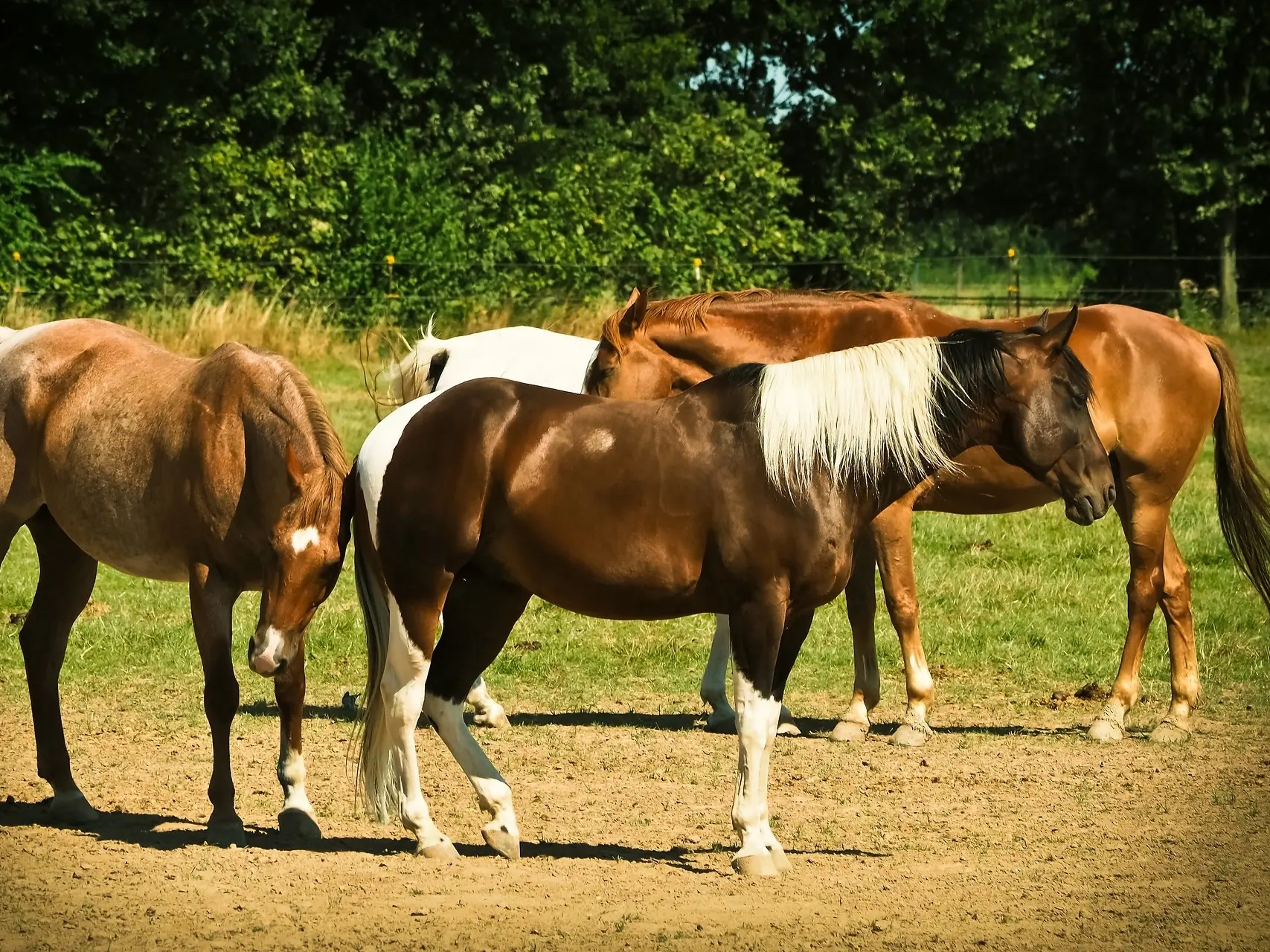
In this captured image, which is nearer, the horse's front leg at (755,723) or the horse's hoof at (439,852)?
the horse's front leg at (755,723)

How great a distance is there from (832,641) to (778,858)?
12.8 ft

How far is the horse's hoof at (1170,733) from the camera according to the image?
6.96m

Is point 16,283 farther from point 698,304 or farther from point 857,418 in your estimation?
point 857,418

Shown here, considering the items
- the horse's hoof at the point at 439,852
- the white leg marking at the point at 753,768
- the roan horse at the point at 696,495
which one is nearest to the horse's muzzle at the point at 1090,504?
the roan horse at the point at 696,495

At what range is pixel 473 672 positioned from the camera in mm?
5332

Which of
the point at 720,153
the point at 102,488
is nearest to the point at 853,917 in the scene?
the point at 102,488

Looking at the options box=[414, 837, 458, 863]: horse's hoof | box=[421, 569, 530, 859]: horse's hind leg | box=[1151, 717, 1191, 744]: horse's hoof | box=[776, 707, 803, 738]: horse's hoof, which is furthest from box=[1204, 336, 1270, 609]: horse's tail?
box=[414, 837, 458, 863]: horse's hoof

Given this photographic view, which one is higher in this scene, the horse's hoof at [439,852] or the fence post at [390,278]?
the fence post at [390,278]

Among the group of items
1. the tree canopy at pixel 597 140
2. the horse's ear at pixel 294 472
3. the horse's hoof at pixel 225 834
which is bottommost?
the horse's hoof at pixel 225 834

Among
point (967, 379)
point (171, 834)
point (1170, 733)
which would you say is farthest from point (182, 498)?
point (1170, 733)

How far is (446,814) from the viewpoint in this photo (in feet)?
18.9

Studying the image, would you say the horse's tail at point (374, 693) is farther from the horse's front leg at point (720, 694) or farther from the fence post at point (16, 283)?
the fence post at point (16, 283)

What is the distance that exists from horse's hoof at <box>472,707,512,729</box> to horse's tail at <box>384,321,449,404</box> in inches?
62.6

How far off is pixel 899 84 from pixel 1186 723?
24860 mm
